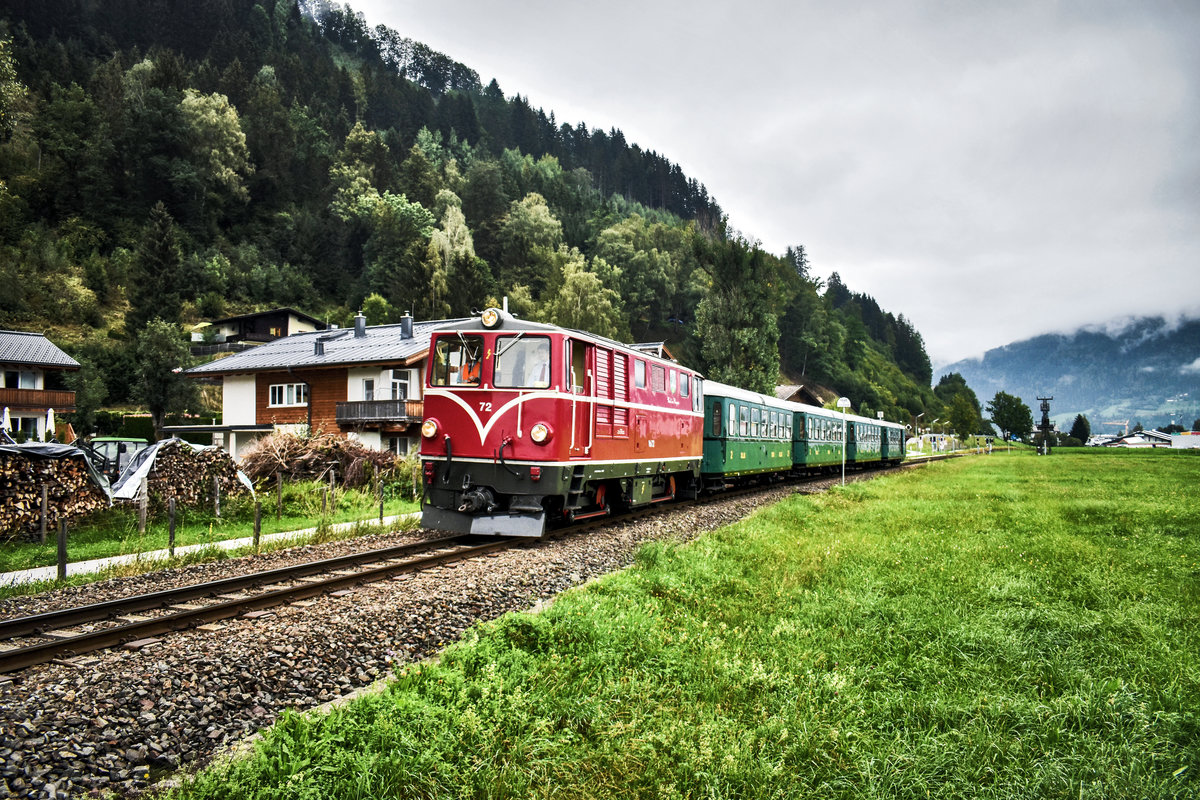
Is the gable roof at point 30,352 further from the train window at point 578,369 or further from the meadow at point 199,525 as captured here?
the train window at point 578,369

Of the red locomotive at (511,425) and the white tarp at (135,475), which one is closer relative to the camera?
the red locomotive at (511,425)

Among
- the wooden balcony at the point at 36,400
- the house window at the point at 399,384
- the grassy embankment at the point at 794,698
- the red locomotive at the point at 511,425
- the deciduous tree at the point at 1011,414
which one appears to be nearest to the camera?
→ the grassy embankment at the point at 794,698

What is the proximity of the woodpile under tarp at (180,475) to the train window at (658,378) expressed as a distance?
10.1 meters

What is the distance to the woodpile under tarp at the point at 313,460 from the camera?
66.6 feet

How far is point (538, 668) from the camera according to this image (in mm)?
5633

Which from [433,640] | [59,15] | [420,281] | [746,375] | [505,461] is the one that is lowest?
[433,640]

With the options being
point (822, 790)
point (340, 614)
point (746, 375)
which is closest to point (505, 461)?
point (340, 614)

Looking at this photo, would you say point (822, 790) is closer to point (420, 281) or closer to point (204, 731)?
point (204, 731)

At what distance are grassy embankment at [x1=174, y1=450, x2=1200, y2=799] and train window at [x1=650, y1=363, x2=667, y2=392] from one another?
7.41 metres

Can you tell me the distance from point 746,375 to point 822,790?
51578mm

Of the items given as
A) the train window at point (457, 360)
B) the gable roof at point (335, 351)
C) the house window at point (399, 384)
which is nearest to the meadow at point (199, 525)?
the train window at point (457, 360)

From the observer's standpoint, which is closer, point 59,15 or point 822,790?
point 822,790

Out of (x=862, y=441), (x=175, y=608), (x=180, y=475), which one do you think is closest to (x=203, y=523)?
(x=180, y=475)

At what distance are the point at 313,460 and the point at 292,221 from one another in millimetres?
79466
